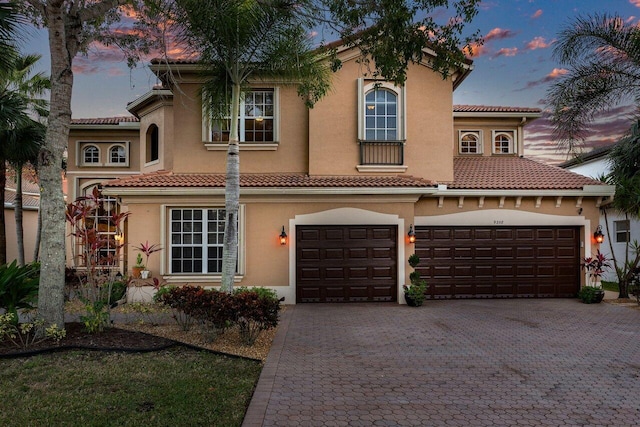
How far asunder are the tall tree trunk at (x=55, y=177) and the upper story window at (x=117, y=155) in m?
11.2

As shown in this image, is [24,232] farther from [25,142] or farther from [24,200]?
[25,142]

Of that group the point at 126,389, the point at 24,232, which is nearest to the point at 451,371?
the point at 126,389

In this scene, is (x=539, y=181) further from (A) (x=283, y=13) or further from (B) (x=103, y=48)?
(B) (x=103, y=48)

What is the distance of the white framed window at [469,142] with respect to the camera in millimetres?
17172

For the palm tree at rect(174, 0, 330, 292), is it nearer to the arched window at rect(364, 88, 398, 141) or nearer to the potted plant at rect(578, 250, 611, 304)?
the arched window at rect(364, 88, 398, 141)

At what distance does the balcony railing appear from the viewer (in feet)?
44.5

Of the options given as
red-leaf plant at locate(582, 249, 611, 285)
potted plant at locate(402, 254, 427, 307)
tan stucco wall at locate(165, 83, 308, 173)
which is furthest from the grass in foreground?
red-leaf plant at locate(582, 249, 611, 285)

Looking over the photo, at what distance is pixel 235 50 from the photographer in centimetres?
987

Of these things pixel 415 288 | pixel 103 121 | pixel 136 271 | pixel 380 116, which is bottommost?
pixel 415 288

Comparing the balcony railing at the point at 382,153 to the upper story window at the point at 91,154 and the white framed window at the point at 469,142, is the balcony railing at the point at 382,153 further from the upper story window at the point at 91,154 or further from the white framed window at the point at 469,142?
the upper story window at the point at 91,154

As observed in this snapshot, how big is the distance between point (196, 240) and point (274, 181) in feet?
9.65

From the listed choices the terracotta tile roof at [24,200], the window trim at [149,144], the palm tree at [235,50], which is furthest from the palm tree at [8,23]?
the terracotta tile roof at [24,200]

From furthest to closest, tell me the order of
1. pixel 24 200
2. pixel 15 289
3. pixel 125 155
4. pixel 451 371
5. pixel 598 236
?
pixel 24 200
pixel 125 155
pixel 598 236
pixel 15 289
pixel 451 371

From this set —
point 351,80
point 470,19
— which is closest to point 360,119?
point 351,80
